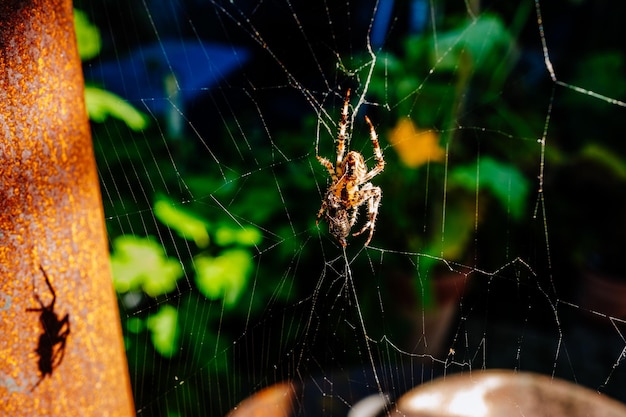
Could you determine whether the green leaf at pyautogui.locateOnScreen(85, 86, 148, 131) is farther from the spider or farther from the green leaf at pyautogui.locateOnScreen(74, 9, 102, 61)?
the spider

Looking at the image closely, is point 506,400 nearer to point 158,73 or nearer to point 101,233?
point 101,233

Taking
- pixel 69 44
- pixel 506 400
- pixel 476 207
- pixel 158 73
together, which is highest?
pixel 158 73

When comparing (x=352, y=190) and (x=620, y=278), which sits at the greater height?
(x=352, y=190)

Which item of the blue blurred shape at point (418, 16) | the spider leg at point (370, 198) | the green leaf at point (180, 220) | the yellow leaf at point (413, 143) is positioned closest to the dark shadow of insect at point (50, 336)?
the green leaf at point (180, 220)

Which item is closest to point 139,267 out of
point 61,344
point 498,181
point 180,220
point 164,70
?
point 180,220

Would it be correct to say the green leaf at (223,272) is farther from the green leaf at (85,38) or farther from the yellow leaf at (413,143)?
the yellow leaf at (413,143)

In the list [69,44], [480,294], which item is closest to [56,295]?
[69,44]

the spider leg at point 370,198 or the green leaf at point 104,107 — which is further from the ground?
the green leaf at point 104,107
